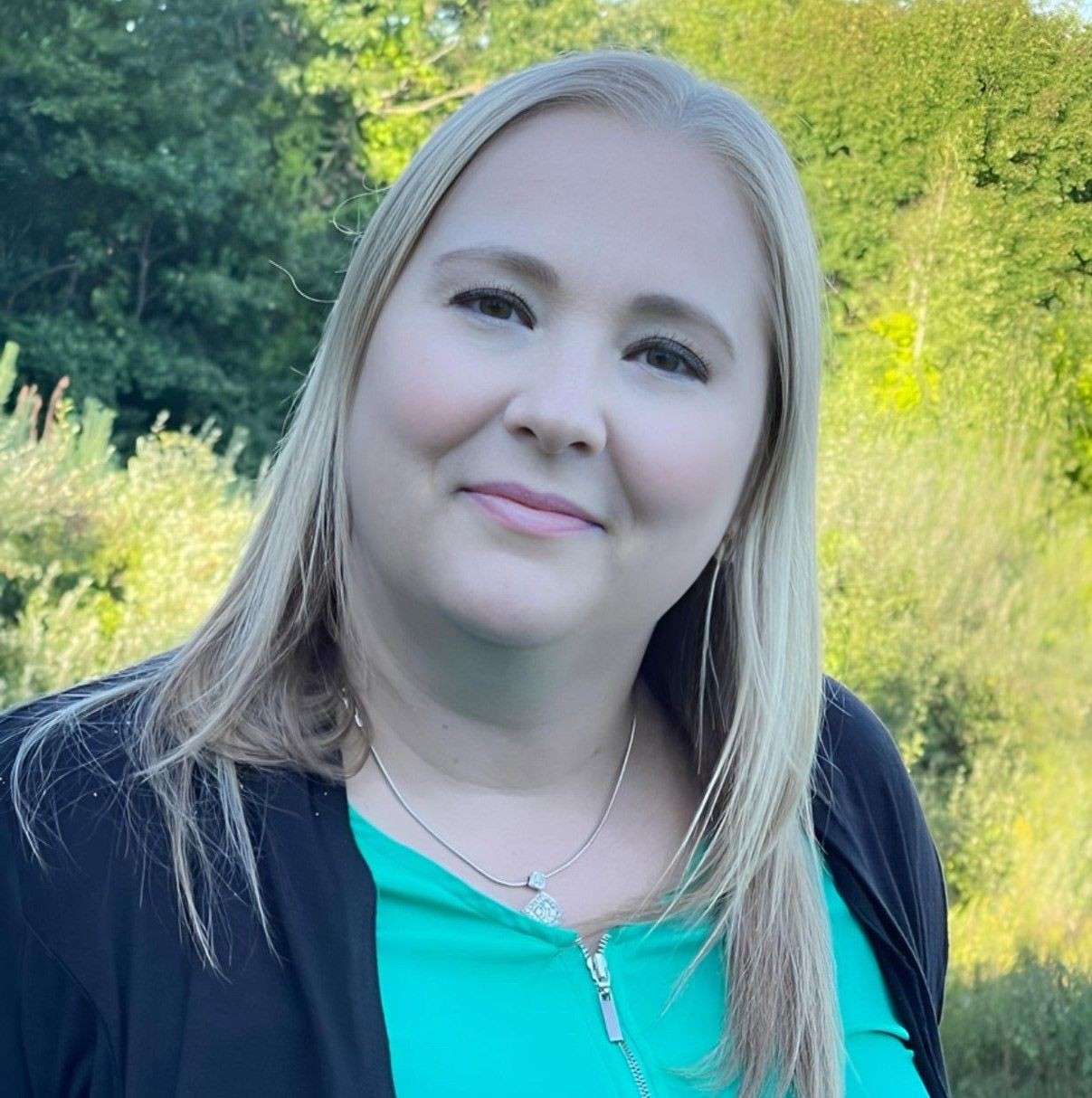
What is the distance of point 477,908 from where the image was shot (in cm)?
150

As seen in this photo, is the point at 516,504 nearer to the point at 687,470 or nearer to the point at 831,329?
the point at 687,470

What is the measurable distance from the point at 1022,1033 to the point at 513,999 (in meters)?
2.24

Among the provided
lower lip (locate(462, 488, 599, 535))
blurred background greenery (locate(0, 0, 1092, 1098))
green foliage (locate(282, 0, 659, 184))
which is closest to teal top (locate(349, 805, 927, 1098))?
lower lip (locate(462, 488, 599, 535))

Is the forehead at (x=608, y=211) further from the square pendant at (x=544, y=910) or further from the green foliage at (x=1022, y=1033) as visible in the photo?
the green foliage at (x=1022, y=1033)

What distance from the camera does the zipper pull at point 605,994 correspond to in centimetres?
148

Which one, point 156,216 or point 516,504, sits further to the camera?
point 156,216

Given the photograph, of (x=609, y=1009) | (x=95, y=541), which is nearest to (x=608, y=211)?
(x=609, y=1009)

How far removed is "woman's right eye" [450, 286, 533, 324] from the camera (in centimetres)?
146

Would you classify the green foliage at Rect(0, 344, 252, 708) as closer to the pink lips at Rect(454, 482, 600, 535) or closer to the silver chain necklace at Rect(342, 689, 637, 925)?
the silver chain necklace at Rect(342, 689, 637, 925)

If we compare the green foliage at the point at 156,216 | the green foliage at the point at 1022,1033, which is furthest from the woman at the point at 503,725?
the green foliage at the point at 156,216

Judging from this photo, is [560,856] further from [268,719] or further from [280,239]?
[280,239]

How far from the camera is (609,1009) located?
1.50m

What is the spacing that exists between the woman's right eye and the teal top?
1.85 ft

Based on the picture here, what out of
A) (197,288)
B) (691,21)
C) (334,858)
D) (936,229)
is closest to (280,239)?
(197,288)
